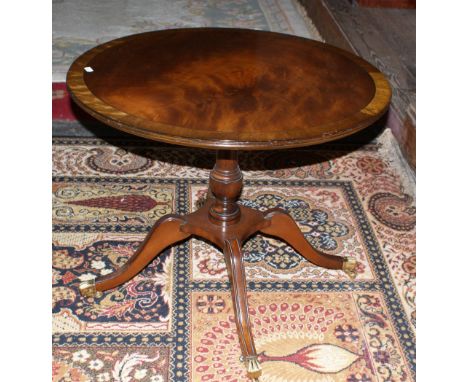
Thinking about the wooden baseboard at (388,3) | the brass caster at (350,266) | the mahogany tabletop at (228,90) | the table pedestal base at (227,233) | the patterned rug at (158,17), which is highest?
the mahogany tabletop at (228,90)

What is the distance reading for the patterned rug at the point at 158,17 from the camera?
3.44 meters

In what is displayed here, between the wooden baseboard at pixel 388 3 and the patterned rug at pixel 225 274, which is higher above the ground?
the wooden baseboard at pixel 388 3

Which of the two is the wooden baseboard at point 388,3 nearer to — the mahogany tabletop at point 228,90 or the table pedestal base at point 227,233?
the mahogany tabletop at point 228,90

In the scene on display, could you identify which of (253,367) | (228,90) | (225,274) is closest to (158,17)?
(225,274)

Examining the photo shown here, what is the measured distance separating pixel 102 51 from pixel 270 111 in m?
0.59

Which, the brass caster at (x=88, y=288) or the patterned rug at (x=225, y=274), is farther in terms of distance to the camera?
the brass caster at (x=88, y=288)

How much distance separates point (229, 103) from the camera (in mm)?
1415

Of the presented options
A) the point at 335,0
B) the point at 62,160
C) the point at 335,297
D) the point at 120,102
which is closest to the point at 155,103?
the point at 120,102

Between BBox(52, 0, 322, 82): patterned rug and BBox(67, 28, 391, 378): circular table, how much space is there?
1.64 metres

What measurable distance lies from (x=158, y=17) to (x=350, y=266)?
2.35 m

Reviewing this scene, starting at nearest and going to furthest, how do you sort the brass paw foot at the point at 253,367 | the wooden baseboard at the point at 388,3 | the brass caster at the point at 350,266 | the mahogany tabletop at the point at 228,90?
the mahogany tabletop at the point at 228,90
the brass paw foot at the point at 253,367
the brass caster at the point at 350,266
the wooden baseboard at the point at 388,3

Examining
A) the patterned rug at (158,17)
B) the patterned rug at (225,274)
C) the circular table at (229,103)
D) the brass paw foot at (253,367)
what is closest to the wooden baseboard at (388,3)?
the patterned rug at (158,17)

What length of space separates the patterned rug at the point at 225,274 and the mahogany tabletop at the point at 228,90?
0.64 m

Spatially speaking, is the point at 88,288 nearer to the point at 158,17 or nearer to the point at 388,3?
the point at 158,17
